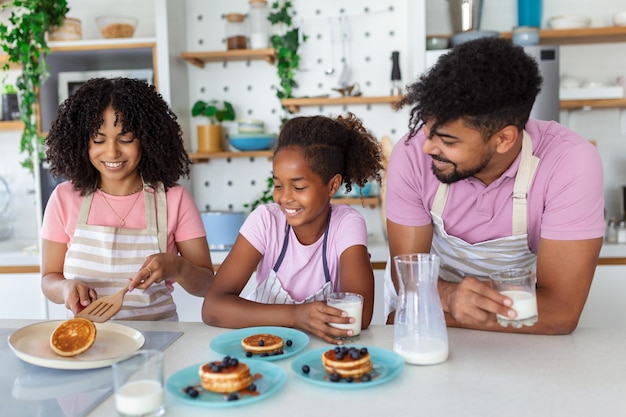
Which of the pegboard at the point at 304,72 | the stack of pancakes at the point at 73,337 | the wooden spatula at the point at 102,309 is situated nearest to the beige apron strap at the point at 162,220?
the wooden spatula at the point at 102,309

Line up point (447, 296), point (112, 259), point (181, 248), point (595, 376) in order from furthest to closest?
point (181, 248), point (112, 259), point (447, 296), point (595, 376)

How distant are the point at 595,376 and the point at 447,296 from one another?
33 centimetres

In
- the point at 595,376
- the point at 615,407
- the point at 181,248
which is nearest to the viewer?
the point at 615,407

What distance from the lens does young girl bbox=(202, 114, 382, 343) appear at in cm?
146

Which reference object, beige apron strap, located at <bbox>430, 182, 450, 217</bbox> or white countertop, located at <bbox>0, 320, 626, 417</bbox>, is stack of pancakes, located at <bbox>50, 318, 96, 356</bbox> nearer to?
white countertop, located at <bbox>0, 320, 626, 417</bbox>

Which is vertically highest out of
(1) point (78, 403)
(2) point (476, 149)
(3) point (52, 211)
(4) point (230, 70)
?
(4) point (230, 70)

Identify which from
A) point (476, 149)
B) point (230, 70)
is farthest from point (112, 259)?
point (230, 70)

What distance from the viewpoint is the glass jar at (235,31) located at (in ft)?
10.2

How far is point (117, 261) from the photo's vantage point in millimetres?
1608

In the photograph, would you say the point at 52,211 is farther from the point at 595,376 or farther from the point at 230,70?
the point at 230,70

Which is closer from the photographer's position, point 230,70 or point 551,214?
point 551,214

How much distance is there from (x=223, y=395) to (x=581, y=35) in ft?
8.79

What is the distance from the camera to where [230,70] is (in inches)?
130

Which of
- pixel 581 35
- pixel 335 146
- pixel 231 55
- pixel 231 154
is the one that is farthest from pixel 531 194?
pixel 231 55
